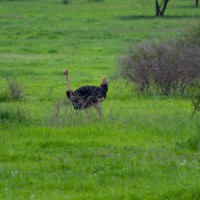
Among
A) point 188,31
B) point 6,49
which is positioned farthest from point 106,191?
point 6,49

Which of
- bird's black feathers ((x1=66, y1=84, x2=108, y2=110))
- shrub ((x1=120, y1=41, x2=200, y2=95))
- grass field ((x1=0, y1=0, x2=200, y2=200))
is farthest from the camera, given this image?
shrub ((x1=120, y1=41, x2=200, y2=95))

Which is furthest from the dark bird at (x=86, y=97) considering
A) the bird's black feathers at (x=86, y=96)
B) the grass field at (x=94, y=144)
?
the grass field at (x=94, y=144)

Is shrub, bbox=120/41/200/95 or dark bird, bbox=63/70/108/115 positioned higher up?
dark bird, bbox=63/70/108/115

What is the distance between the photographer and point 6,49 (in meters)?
36.9

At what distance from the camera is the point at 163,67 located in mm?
22344

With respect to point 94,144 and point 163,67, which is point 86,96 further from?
point 163,67

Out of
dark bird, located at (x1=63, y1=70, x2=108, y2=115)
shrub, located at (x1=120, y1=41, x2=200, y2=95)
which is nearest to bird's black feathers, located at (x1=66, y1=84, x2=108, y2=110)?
dark bird, located at (x1=63, y1=70, x2=108, y2=115)

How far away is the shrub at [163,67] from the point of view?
2228 centimetres

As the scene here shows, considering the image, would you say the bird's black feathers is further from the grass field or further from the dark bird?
the grass field

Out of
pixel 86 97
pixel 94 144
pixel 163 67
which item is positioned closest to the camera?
pixel 94 144

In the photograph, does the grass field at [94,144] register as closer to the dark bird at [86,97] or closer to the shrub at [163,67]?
the dark bird at [86,97]

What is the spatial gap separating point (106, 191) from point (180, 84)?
13.6m

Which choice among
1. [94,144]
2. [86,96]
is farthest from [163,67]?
[94,144]

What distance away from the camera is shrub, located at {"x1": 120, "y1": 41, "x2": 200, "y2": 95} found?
877 inches
